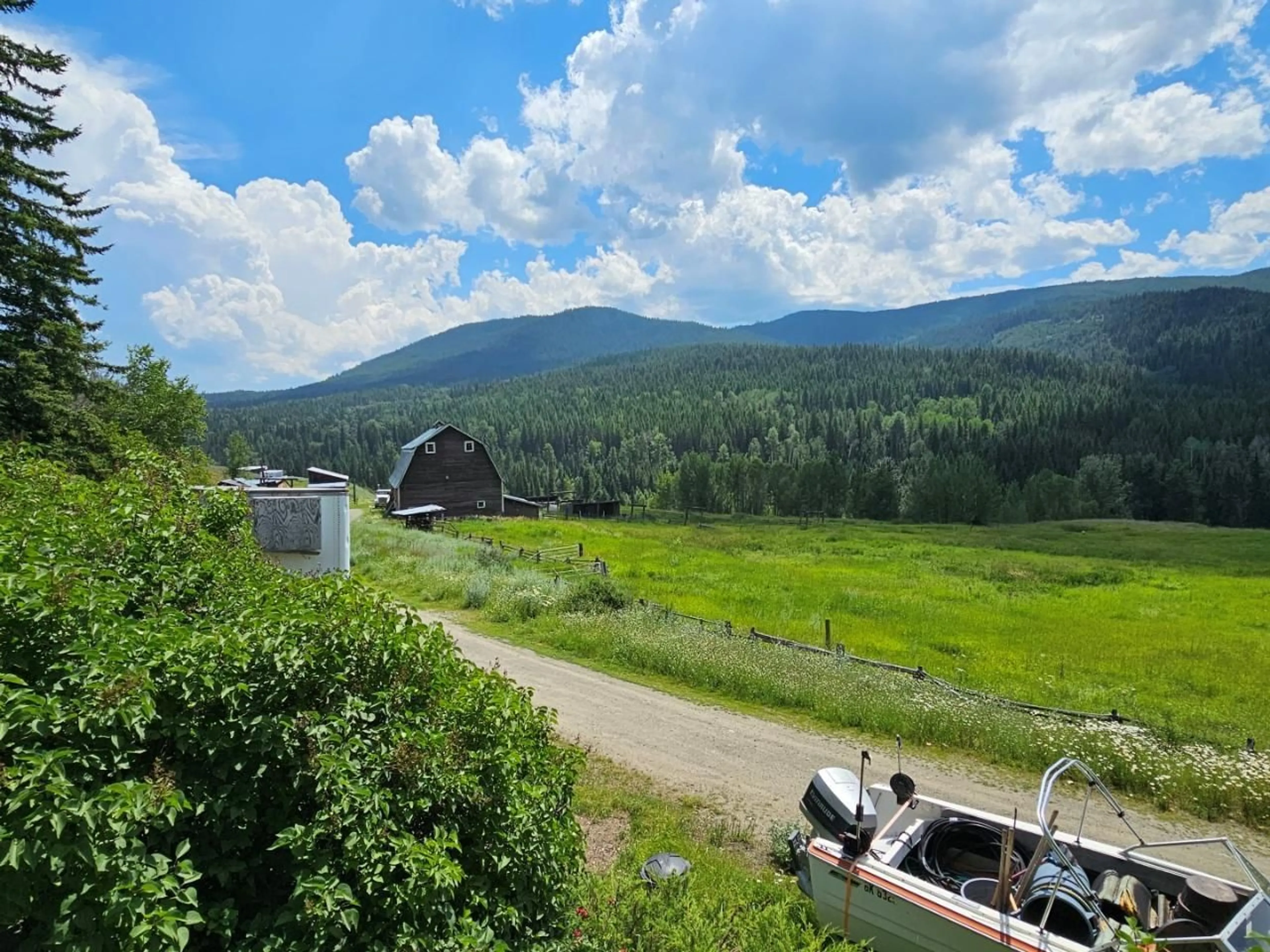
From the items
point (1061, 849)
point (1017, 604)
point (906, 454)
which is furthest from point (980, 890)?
point (906, 454)

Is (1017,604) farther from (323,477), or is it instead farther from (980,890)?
(323,477)

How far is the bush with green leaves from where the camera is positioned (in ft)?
10.7

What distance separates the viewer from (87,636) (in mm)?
4059

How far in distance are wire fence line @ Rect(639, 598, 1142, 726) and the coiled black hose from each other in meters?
8.77

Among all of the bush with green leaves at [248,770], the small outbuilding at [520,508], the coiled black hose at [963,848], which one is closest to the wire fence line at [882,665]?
the coiled black hose at [963,848]

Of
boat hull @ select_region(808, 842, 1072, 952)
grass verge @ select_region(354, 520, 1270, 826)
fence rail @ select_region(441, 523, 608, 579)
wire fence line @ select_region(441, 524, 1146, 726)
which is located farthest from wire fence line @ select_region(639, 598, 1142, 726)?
boat hull @ select_region(808, 842, 1072, 952)

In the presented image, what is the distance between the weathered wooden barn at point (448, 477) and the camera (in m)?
64.8

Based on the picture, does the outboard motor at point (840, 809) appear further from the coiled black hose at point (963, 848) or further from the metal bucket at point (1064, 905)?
the metal bucket at point (1064, 905)

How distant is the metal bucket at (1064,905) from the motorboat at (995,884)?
1 cm

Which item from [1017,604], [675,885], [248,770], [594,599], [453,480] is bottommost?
[1017,604]

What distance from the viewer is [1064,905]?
20.3 ft

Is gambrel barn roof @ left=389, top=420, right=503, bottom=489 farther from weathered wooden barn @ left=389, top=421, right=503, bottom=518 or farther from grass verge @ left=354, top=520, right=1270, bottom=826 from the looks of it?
grass verge @ left=354, top=520, right=1270, bottom=826

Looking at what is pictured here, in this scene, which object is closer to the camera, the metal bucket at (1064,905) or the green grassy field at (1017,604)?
the metal bucket at (1064,905)

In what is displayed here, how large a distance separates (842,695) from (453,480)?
56.0m
